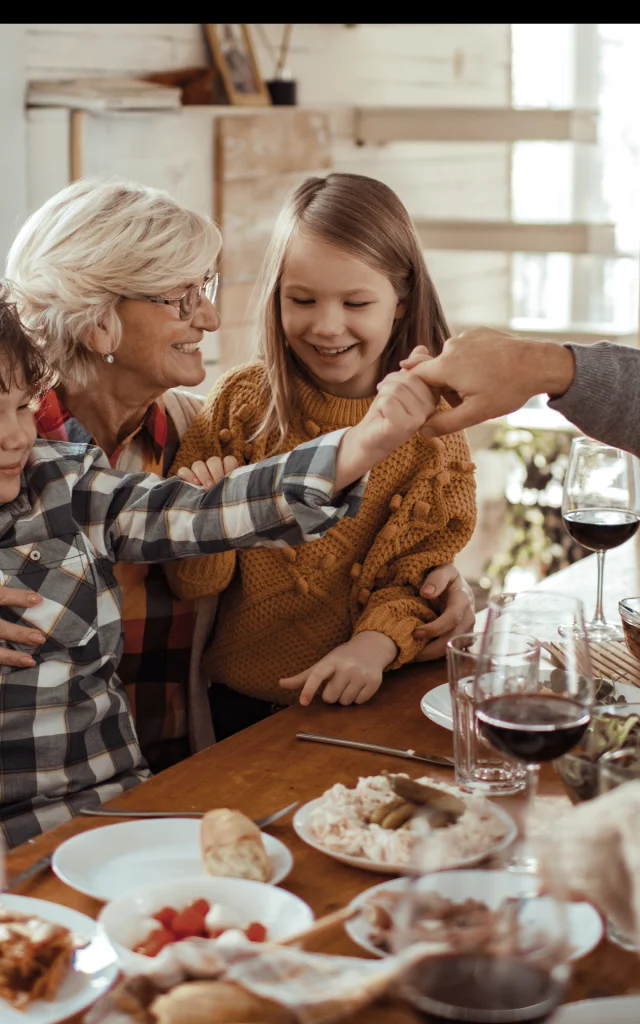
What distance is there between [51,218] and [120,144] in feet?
4.61

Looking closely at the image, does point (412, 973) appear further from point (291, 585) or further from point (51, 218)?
point (51, 218)

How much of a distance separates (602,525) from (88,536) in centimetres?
68

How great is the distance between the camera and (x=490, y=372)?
145 centimetres

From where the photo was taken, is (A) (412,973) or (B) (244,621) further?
(B) (244,621)

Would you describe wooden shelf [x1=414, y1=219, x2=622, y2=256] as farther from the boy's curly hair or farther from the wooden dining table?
the boy's curly hair

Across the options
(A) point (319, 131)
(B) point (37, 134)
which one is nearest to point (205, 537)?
(B) point (37, 134)

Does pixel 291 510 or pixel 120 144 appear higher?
pixel 120 144

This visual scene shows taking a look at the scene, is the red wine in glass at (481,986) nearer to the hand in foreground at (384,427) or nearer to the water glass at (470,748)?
the water glass at (470,748)

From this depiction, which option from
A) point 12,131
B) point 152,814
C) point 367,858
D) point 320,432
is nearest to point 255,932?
point 367,858

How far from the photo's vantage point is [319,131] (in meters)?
3.82

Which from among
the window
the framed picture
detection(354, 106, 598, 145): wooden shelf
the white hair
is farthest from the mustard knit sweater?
the window

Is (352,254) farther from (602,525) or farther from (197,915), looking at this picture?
(197,915)

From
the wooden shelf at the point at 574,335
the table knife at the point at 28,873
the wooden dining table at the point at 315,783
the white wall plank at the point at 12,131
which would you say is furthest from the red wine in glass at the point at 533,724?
the wooden shelf at the point at 574,335
